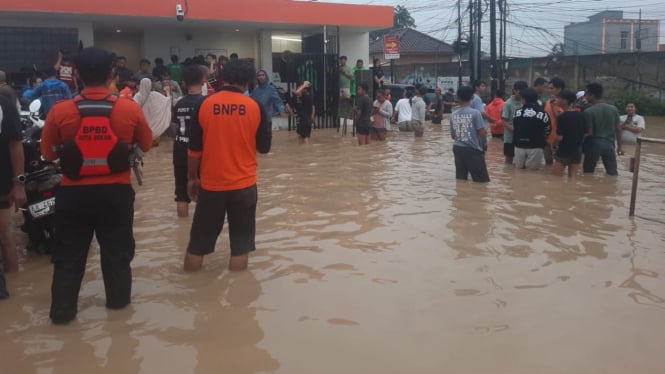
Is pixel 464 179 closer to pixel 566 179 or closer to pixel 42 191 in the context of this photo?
pixel 566 179

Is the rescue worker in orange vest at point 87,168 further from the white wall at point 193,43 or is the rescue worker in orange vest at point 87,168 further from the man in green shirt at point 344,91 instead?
the white wall at point 193,43

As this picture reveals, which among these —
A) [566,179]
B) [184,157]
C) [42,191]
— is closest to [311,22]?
[566,179]

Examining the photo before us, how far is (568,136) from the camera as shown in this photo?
9.55 m

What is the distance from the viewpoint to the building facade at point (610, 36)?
54656 millimetres

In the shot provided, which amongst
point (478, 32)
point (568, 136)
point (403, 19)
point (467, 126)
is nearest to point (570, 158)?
point (568, 136)

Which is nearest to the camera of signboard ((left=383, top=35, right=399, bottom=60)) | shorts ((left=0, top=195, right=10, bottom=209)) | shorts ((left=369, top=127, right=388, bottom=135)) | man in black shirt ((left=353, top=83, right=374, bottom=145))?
shorts ((left=0, top=195, right=10, bottom=209))

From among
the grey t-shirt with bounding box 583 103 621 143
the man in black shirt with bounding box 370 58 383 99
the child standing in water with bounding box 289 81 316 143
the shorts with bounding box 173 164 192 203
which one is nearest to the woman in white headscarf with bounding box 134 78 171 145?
the shorts with bounding box 173 164 192 203

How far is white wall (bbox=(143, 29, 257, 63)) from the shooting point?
1962 cm

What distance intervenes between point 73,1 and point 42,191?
1227cm

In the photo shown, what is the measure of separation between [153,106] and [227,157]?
495 cm

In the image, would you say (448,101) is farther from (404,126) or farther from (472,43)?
(404,126)

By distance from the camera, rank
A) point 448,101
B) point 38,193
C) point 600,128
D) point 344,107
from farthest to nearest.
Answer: point 448,101
point 344,107
point 600,128
point 38,193

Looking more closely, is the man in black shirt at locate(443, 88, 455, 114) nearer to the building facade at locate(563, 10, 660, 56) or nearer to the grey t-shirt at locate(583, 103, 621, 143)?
the grey t-shirt at locate(583, 103, 621, 143)

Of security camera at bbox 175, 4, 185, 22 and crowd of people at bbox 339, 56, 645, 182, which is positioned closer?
crowd of people at bbox 339, 56, 645, 182
